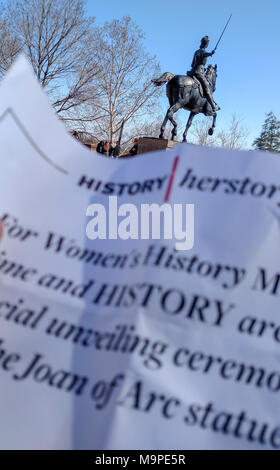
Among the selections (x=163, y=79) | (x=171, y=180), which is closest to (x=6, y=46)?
(x=163, y=79)

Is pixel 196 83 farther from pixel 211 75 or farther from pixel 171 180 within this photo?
pixel 171 180

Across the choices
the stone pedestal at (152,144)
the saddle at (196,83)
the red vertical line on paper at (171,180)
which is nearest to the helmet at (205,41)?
the saddle at (196,83)

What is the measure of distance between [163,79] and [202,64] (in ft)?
5.29

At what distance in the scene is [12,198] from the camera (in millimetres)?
977

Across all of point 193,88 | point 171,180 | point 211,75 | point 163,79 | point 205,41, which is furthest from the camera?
point 211,75

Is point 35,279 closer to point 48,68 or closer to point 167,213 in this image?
point 167,213

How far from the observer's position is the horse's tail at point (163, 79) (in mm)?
12458

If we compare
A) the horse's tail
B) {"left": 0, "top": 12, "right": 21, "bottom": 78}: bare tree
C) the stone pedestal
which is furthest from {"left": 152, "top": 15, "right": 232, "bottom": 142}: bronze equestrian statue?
{"left": 0, "top": 12, "right": 21, "bottom": 78}: bare tree

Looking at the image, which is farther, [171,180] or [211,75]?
[211,75]

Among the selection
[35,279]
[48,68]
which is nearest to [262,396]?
[35,279]

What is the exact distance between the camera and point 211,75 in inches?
547

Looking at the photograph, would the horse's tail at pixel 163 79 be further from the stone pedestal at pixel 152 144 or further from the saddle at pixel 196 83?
the stone pedestal at pixel 152 144

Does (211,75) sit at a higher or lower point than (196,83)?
higher

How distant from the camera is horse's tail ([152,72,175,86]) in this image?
12458mm
